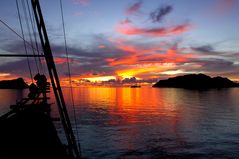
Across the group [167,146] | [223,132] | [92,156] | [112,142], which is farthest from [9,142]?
A: [223,132]

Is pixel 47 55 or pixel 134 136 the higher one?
pixel 47 55

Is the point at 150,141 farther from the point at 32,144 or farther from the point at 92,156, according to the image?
the point at 32,144

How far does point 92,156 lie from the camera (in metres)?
21.5

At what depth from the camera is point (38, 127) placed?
48.7ft

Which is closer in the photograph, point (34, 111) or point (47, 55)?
point (47, 55)

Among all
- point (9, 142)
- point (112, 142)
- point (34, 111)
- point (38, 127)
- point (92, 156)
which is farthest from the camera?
point (112, 142)

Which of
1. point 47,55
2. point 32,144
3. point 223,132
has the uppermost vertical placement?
point 47,55

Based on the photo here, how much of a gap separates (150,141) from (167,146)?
9.29 feet

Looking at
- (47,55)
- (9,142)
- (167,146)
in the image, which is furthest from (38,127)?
(167,146)

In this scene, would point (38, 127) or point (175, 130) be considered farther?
point (175, 130)

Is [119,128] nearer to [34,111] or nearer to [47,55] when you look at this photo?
[34,111]

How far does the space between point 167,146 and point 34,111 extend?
15850 millimetres

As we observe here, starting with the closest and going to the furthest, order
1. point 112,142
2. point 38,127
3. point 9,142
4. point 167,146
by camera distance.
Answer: point 9,142, point 38,127, point 167,146, point 112,142

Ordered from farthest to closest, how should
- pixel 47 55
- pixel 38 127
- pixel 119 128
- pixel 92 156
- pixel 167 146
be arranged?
pixel 119 128, pixel 167 146, pixel 92 156, pixel 38 127, pixel 47 55
